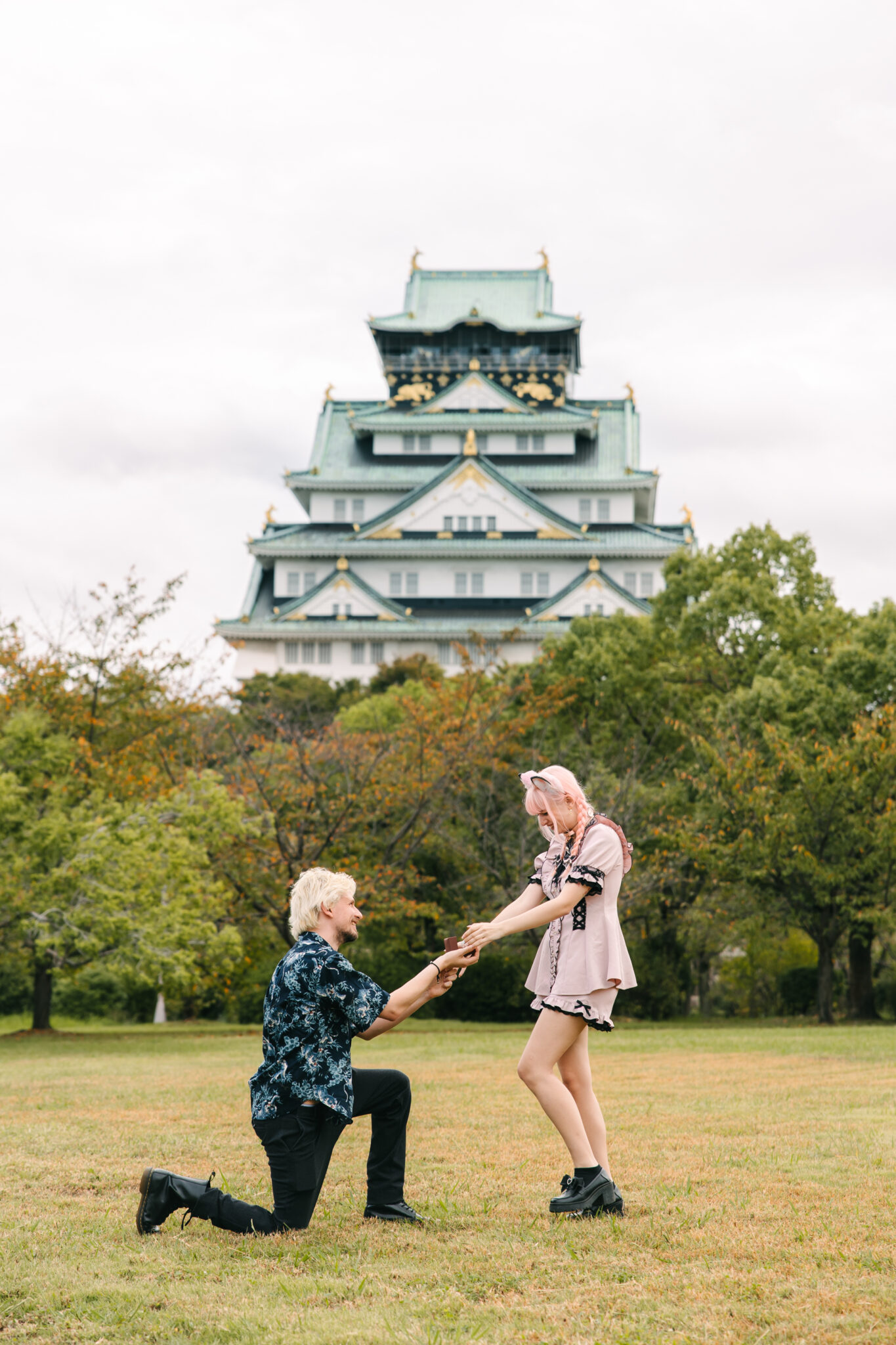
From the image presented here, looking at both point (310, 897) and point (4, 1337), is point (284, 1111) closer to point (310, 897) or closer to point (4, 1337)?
point (310, 897)

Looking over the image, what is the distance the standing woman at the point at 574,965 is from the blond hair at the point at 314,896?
1.91ft

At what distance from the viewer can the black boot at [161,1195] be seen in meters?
5.59

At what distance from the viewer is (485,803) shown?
26375 millimetres

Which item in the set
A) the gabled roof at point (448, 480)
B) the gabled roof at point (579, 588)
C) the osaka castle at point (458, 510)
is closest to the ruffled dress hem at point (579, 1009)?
the osaka castle at point (458, 510)

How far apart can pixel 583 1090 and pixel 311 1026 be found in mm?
1316

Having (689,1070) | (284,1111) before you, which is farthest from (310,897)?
(689,1070)

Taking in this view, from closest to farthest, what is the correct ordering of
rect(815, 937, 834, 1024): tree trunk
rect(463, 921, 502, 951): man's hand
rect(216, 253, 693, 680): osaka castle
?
rect(463, 921, 502, 951): man's hand, rect(815, 937, 834, 1024): tree trunk, rect(216, 253, 693, 680): osaka castle

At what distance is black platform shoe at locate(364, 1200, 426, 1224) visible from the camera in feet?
19.3

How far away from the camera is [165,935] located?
19.6 meters

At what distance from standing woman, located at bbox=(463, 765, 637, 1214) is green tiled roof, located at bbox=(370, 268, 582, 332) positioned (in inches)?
2593

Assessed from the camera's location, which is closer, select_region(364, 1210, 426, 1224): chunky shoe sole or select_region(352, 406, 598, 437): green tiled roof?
select_region(364, 1210, 426, 1224): chunky shoe sole

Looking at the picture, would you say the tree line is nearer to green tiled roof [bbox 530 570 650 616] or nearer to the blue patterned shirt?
the blue patterned shirt

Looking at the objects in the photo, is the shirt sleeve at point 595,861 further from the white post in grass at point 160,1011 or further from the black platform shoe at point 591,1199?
the white post in grass at point 160,1011

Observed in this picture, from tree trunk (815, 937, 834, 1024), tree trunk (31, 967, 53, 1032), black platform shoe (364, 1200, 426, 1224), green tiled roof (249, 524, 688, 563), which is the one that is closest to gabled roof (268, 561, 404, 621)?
green tiled roof (249, 524, 688, 563)
